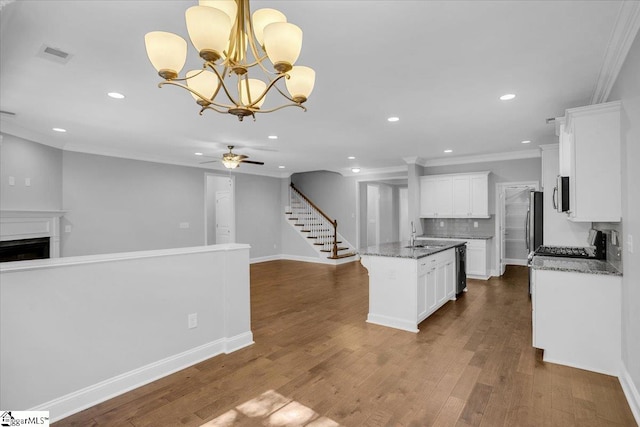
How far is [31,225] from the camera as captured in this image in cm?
495

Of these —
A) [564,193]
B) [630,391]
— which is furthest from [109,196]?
[630,391]

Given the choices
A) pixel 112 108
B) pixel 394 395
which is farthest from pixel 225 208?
pixel 394 395

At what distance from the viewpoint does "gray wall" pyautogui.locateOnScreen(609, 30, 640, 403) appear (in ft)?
7.35

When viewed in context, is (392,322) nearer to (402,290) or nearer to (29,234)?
(402,290)

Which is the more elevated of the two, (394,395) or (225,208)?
(225,208)

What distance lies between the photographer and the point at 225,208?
30.5 ft

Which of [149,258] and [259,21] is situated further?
[149,258]

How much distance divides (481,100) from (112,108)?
13.9 feet

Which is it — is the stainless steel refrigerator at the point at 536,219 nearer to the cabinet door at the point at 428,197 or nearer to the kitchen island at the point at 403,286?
the kitchen island at the point at 403,286

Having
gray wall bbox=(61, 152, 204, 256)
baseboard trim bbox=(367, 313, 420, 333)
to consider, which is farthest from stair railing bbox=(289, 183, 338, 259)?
baseboard trim bbox=(367, 313, 420, 333)

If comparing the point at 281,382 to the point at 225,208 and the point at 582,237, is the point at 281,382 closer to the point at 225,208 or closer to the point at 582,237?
the point at 582,237

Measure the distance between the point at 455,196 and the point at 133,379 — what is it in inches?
259

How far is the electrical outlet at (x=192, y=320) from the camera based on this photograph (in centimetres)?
297

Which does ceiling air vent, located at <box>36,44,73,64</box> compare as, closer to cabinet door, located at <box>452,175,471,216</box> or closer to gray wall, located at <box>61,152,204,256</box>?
gray wall, located at <box>61,152,204,256</box>
